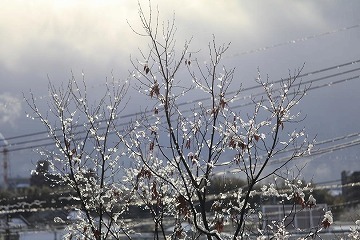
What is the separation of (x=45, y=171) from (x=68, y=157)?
5.31 ft

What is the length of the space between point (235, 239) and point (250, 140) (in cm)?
133

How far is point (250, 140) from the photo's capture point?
26.8 ft

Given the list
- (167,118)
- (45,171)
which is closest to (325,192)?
(45,171)

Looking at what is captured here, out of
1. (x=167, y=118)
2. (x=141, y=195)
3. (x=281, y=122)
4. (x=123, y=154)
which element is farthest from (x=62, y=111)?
(x=281, y=122)

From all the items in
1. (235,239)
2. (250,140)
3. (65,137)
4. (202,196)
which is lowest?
(235,239)

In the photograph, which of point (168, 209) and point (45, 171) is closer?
point (168, 209)

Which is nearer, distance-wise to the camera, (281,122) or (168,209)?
(281,122)

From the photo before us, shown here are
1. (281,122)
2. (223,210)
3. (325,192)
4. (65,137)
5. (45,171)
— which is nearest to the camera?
(281,122)

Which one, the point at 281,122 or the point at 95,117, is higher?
the point at 95,117

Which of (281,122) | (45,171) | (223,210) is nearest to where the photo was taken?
(281,122)

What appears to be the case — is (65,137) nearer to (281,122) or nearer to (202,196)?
(202,196)

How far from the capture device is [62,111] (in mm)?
10461

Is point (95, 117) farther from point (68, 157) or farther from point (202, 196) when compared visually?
point (202, 196)

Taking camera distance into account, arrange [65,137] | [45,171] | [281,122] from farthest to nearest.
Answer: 1. [45,171]
2. [65,137]
3. [281,122]
